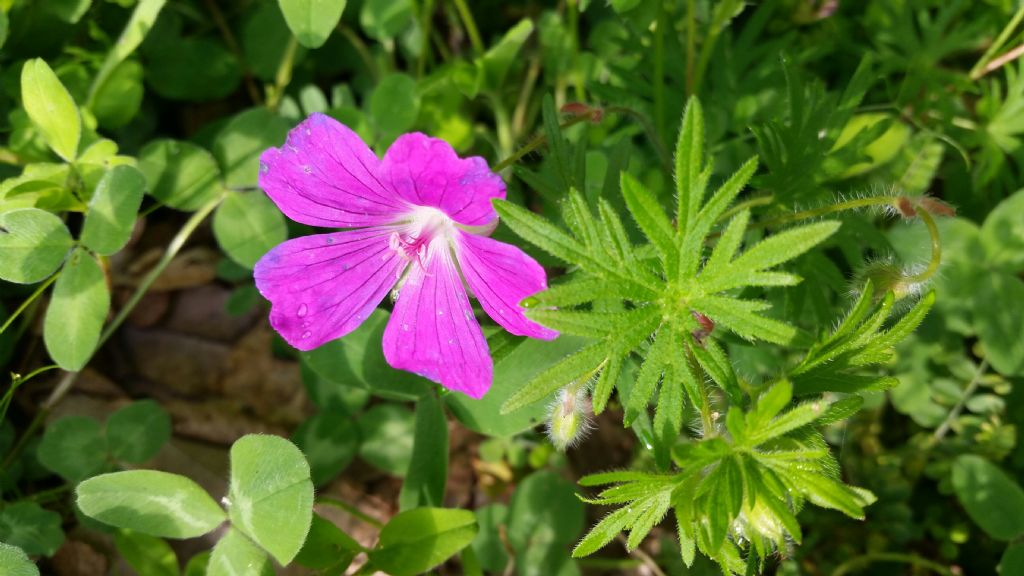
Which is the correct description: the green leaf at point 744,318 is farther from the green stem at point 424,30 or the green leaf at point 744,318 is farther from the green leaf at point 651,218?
the green stem at point 424,30

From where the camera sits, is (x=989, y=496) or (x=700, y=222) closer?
(x=700, y=222)

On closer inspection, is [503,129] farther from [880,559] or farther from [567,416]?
[880,559]

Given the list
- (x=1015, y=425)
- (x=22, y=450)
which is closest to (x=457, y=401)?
(x=22, y=450)

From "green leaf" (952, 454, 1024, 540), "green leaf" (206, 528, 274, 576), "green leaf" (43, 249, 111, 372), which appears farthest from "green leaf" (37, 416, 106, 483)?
"green leaf" (952, 454, 1024, 540)

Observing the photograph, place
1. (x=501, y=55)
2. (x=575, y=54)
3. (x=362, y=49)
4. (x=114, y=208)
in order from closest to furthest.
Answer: (x=114, y=208)
(x=501, y=55)
(x=575, y=54)
(x=362, y=49)

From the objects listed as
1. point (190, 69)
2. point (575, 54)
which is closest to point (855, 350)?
point (575, 54)

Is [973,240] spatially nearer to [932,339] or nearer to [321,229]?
[932,339]

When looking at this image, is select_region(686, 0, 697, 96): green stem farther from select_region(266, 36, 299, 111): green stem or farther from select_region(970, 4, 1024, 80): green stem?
select_region(266, 36, 299, 111): green stem

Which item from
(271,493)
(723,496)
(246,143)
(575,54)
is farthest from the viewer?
(575,54)
